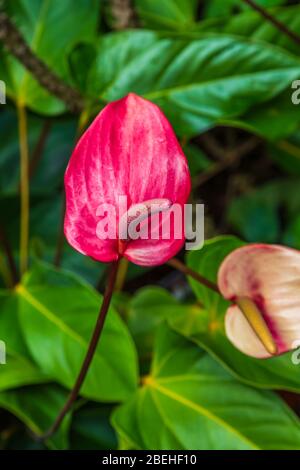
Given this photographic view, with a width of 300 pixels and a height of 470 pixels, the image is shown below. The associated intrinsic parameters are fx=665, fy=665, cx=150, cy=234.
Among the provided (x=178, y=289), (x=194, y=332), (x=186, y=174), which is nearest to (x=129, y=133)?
(x=186, y=174)

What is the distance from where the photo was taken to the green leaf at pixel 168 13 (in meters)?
0.89

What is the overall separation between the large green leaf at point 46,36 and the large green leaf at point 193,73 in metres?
0.11

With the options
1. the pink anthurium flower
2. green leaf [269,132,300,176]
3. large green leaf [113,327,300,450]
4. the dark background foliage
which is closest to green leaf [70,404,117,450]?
the dark background foliage

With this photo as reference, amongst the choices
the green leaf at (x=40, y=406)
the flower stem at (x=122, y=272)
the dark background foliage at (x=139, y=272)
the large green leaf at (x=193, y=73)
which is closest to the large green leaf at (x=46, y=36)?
the dark background foliage at (x=139, y=272)

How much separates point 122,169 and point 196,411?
0.31 meters

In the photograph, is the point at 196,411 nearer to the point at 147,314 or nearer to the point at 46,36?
the point at 147,314

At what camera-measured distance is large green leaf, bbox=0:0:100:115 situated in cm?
85

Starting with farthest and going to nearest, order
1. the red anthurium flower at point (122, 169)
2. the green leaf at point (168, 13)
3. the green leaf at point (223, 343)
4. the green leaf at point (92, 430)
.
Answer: the green leaf at point (168, 13)
the green leaf at point (92, 430)
the green leaf at point (223, 343)
the red anthurium flower at point (122, 169)

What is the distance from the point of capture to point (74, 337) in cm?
70

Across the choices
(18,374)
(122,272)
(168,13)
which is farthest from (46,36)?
(18,374)

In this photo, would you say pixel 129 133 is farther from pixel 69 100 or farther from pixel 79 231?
pixel 69 100

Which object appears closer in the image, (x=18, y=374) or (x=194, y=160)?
(x=18, y=374)

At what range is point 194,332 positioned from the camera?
2.37 feet

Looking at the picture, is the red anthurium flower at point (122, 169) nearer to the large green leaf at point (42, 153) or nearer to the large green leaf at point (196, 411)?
the large green leaf at point (196, 411)
